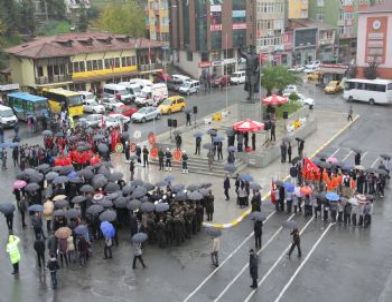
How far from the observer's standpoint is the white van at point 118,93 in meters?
52.2

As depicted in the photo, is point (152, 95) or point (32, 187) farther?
point (152, 95)

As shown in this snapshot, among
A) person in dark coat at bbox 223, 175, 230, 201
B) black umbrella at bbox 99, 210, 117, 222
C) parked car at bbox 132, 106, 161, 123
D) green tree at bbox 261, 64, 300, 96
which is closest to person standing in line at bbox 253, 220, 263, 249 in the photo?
person in dark coat at bbox 223, 175, 230, 201

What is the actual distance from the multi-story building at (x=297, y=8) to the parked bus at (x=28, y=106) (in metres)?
50.0

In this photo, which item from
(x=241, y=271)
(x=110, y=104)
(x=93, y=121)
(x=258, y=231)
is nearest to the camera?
(x=241, y=271)

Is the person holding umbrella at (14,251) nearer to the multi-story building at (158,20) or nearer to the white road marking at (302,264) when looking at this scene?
the white road marking at (302,264)

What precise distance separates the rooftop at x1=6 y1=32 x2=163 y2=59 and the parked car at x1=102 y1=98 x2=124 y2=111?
295 inches

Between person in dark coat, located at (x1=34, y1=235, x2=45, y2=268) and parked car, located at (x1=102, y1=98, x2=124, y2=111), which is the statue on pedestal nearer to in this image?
parked car, located at (x1=102, y1=98, x2=124, y2=111)

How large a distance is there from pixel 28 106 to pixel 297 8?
52138 millimetres

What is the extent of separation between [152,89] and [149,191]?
1189 inches

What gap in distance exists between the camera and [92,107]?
47.7m

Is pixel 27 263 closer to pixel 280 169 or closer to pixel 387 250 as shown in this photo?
pixel 387 250

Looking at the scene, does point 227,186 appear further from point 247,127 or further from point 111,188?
point 247,127

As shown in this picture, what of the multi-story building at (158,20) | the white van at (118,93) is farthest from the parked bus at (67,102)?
the multi-story building at (158,20)

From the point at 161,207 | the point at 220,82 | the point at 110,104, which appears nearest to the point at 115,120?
the point at 110,104
